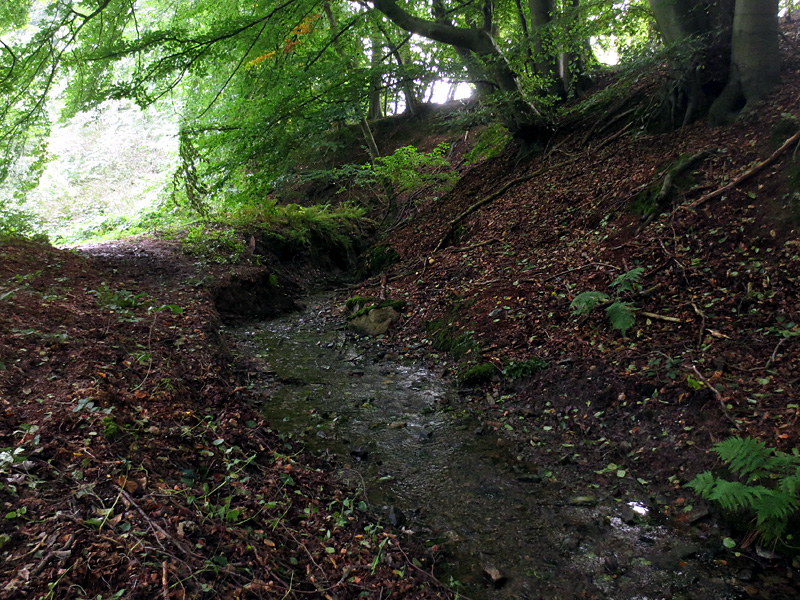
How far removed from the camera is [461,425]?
4832 millimetres

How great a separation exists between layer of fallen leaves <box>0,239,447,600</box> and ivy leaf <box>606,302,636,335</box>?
132 inches

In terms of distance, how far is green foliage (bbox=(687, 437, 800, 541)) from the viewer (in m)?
2.73

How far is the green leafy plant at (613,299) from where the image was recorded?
510 cm

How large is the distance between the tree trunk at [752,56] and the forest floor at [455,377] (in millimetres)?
322

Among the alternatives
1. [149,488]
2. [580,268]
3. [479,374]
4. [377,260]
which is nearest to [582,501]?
[479,374]

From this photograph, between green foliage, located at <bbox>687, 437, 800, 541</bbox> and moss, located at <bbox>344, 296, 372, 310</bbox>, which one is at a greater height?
moss, located at <bbox>344, 296, 372, 310</bbox>

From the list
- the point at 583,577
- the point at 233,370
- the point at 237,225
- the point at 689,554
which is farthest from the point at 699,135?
the point at 237,225

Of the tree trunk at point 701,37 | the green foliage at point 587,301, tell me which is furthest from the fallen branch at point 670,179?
the green foliage at point 587,301

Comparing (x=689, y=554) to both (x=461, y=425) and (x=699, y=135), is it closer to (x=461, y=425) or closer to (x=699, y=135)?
(x=461, y=425)

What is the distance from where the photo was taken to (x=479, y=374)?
18.3 ft

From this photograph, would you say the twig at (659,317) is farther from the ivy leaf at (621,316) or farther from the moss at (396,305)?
the moss at (396,305)

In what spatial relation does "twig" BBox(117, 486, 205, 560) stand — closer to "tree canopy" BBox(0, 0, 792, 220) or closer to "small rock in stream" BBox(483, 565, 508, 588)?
"small rock in stream" BBox(483, 565, 508, 588)

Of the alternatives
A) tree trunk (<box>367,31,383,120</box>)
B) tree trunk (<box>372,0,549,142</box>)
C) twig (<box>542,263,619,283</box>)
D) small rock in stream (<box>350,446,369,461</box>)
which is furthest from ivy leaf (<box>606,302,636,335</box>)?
tree trunk (<box>367,31,383,120</box>)

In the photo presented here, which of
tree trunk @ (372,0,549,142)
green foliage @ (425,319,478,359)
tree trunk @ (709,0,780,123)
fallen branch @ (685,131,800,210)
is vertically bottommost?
green foliage @ (425,319,478,359)
